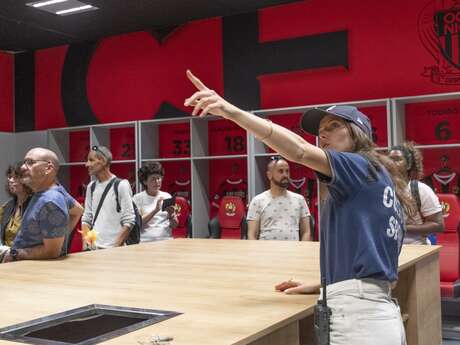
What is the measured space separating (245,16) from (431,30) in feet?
6.88

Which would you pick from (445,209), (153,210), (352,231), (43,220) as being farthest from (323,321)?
(445,209)

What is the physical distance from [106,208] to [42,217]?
1473mm

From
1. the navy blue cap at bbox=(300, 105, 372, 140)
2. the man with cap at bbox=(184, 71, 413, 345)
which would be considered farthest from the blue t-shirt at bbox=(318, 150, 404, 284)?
the navy blue cap at bbox=(300, 105, 372, 140)

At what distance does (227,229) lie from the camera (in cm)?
636

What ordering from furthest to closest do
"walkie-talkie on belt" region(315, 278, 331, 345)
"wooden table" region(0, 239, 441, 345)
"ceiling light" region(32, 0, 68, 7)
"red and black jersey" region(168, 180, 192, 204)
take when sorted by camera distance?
"red and black jersey" region(168, 180, 192, 204) < "ceiling light" region(32, 0, 68, 7) < "walkie-talkie on belt" region(315, 278, 331, 345) < "wooden table" region(0, 239, 441, 345)

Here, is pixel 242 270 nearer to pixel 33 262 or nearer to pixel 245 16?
pixel 33 262

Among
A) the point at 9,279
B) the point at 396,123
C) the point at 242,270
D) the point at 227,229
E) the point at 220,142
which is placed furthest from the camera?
the point at 220,142

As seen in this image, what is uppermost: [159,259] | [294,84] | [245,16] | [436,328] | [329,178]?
[245,16]

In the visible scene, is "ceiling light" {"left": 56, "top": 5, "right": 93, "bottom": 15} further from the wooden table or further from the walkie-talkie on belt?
the walkie-talkie on belt

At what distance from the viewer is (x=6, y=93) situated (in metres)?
8.25

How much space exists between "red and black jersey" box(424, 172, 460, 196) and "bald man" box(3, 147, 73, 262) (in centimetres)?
383

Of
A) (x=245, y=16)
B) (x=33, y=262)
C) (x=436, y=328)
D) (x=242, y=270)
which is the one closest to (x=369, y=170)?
(x=242, y=270)

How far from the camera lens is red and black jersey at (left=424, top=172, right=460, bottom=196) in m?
5.61

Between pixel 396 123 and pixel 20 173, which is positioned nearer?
pixel 20 173
